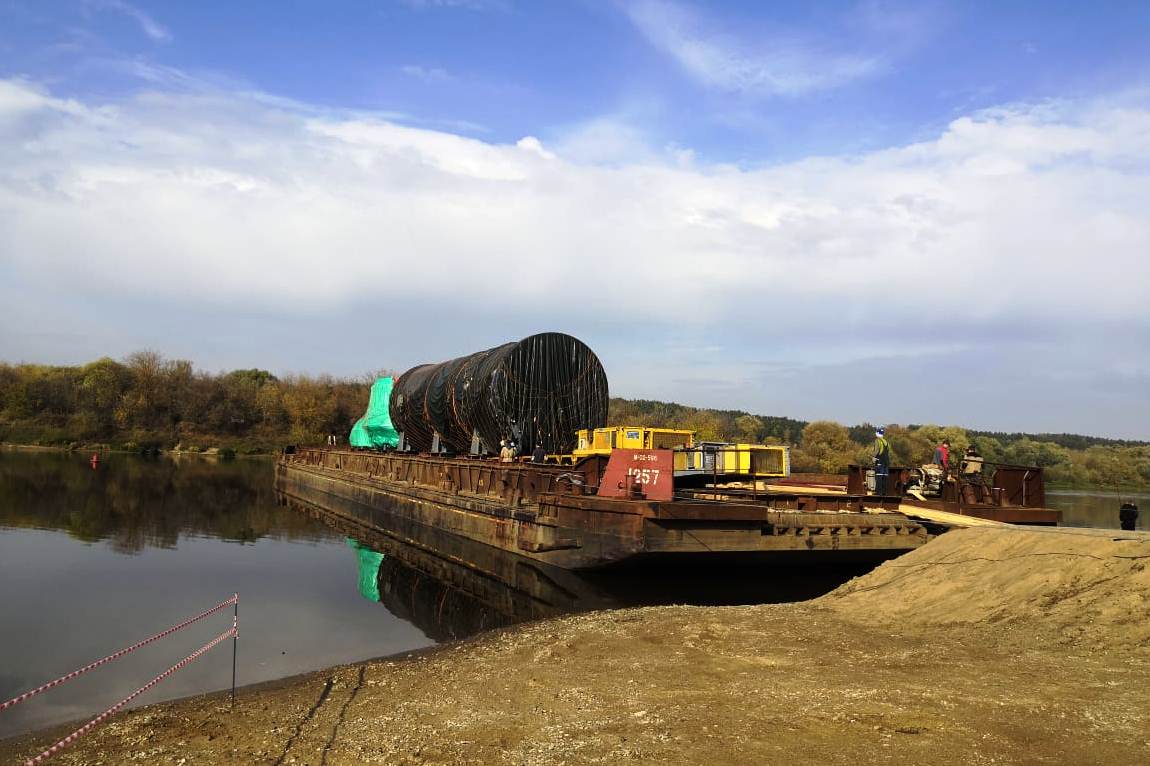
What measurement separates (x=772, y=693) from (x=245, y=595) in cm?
1269

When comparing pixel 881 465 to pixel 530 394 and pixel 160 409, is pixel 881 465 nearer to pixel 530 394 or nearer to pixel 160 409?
pixel 530 394

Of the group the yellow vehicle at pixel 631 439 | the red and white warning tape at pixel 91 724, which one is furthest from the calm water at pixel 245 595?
the yellow vehicle at pixel 631 439

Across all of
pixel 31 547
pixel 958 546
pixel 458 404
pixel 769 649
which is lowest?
pixel 31 547

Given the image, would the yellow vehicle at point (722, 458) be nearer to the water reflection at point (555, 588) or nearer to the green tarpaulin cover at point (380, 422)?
the water reflection at point (555, 588)

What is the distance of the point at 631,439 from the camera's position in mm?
19750

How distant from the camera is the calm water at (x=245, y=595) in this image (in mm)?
10680

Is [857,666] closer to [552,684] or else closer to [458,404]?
[552,684]

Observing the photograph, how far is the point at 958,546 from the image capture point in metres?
12.3

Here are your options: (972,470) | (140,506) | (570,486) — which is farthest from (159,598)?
(140,506)

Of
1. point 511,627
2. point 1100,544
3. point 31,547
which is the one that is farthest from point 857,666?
point 31,547

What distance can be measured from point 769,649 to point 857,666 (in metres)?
1.20

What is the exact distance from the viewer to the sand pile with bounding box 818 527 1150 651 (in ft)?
26.8

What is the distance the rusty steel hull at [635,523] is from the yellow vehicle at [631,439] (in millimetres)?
2187

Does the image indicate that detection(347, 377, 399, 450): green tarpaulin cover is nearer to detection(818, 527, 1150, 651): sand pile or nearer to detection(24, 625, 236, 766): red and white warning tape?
detection(24, 625, 236, 766): red and white warning tape
